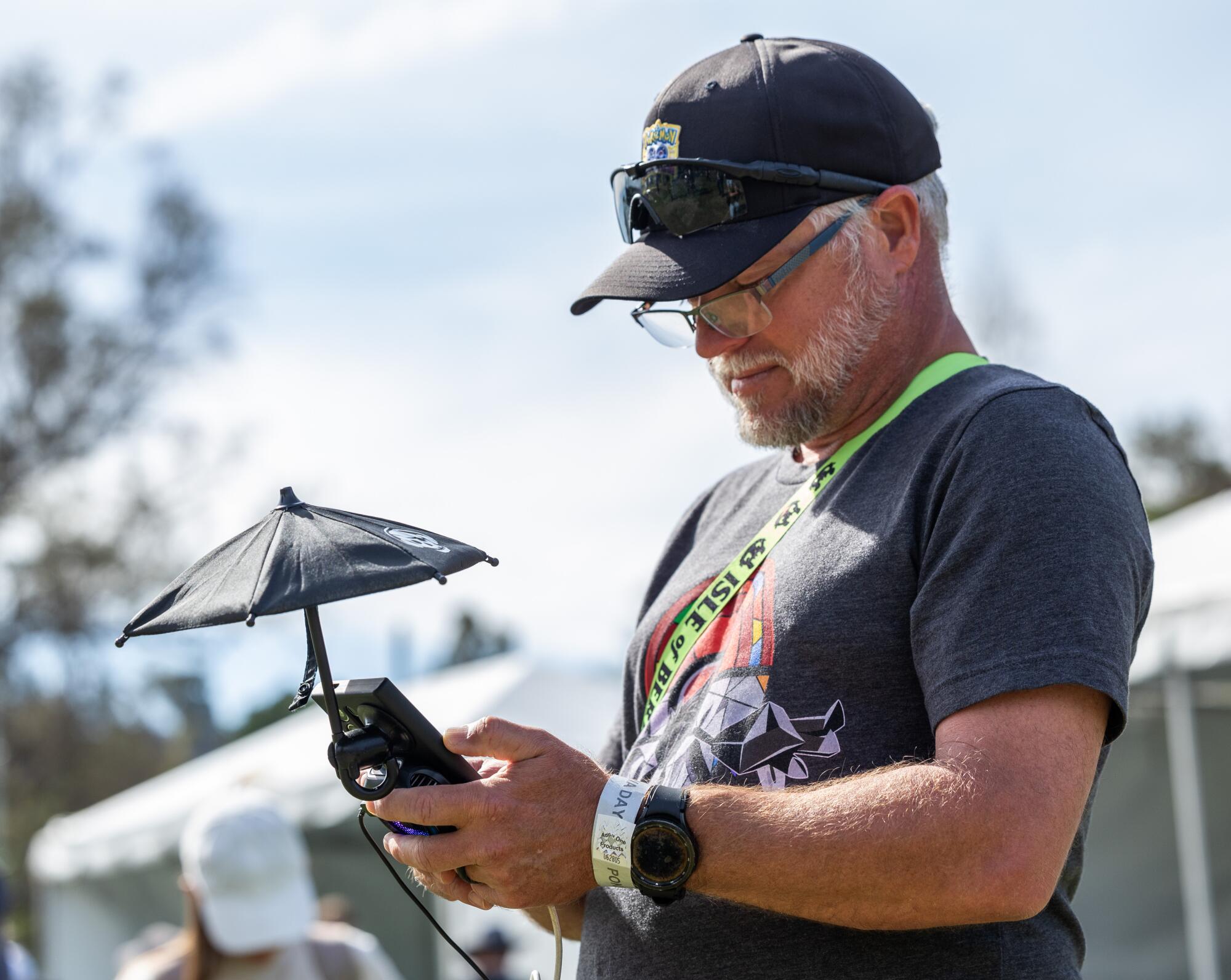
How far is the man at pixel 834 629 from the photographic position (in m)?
1.44

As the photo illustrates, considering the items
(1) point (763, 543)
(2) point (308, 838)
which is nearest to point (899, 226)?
(1) point (763, 543)

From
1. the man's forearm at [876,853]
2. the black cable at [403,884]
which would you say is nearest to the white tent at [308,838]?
the black cable at [403,884]

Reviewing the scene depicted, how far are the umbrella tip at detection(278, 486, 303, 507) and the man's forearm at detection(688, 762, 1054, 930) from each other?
0.61m

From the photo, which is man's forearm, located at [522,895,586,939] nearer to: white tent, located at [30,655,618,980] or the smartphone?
the smartphone

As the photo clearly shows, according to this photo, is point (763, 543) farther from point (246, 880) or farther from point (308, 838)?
point (308, 838)

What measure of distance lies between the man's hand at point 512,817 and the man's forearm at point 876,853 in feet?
0.47

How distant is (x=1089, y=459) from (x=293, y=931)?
277 cm

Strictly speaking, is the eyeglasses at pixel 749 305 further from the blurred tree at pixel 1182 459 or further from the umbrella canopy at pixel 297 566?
the blurred tree at pixel 1182 459

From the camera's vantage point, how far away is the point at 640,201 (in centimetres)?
207

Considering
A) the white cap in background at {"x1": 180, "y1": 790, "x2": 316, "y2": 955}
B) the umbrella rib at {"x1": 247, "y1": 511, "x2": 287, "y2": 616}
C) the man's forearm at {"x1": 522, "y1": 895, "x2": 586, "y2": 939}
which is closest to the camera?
the umbrella rib at {"x1": 247, "y1": 511, "x2": 287, "y2": 616}

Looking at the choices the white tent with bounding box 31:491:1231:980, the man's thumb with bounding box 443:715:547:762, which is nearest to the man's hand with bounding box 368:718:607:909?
the man's thumb with bounding box 443:715:547:762

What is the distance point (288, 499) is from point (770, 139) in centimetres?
88

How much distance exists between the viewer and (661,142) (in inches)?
79.6

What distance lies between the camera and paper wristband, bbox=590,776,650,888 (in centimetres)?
150
